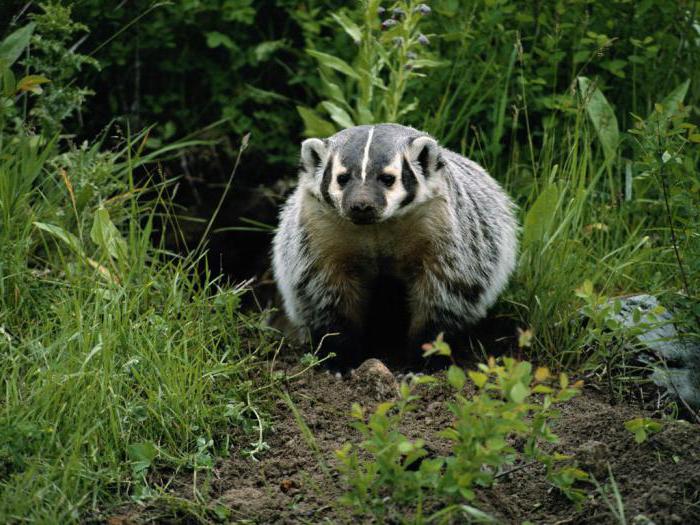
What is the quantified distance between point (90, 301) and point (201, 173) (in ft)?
7.10

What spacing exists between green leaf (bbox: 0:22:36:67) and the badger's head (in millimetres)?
1223

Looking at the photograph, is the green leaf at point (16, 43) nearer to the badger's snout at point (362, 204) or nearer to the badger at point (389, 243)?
the badger at point (389, 243)

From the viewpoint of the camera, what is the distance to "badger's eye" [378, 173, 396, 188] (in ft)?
10.8

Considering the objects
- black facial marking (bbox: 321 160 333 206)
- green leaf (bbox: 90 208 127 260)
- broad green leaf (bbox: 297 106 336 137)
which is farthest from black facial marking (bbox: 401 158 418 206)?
broad green leaf (bbox: 297 106 336 137)

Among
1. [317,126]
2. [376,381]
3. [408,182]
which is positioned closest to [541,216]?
[408,182]

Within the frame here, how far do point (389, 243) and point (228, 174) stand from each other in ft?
7.24

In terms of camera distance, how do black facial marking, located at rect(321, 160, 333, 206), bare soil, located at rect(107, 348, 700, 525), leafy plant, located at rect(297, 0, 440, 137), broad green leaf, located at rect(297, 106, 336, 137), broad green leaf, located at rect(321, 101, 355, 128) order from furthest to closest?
broad green leaf, located at rect(297, 106, 336, 137) < broad green leaf, located at rect(321, 101, 355, 128) < leafy plant, located at rect(297, 0, 440, 137) < black facial marking, located at rect(321, 160, 333, 206) < bare soil, located at rect(107, 348, 700, 525)

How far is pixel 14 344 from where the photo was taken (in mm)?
3162

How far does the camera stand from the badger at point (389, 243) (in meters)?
3.34

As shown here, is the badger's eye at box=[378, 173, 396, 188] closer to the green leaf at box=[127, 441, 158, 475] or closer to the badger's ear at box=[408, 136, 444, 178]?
the badger's ear at box=[408, 136, 444, 178]

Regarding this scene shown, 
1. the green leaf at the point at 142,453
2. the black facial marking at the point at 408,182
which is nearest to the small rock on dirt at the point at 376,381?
the black facial marking at the point at 408,182

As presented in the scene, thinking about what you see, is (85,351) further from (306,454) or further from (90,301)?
(306,454)

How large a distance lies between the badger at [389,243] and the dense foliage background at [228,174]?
0.74 feet

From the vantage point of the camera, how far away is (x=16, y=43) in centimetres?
382
